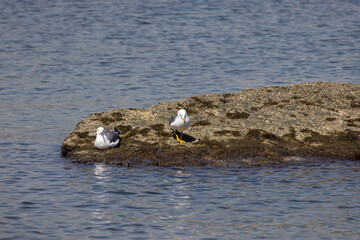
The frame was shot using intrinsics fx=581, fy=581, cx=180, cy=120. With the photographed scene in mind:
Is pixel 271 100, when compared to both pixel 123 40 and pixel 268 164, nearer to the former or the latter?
pixel 268 164

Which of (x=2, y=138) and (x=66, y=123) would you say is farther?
(x=66, y=123)

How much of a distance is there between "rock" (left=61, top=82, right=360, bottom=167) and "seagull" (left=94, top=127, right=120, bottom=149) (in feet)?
0.73

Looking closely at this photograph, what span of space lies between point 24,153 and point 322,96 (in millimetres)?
8422

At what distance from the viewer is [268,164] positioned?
46.0ft

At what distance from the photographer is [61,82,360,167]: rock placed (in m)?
14.2

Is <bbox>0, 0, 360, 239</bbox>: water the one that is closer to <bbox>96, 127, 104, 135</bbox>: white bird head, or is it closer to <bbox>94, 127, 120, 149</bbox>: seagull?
<bbox>94, 127, 120, 149</bbox>: seagull

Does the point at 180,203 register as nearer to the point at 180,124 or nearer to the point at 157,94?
the point at 180,124

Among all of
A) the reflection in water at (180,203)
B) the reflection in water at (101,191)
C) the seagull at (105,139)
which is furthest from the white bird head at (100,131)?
the reflection in water at (180,203)

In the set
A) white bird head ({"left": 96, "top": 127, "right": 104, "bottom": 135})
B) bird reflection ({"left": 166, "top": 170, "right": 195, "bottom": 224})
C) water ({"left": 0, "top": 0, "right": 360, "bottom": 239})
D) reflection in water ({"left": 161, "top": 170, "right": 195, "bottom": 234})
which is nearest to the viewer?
reflection in water ({"left": 161, "top": 170, "right": 195, "bottom": 234})

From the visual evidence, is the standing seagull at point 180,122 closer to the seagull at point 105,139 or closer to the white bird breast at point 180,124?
the white bird breast at point 180,124

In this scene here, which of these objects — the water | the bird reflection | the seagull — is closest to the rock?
the seagull

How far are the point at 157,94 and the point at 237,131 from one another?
28.4 ft

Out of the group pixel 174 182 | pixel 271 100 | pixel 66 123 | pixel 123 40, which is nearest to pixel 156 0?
pixel 123 40

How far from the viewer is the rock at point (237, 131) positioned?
1418 centimetres
